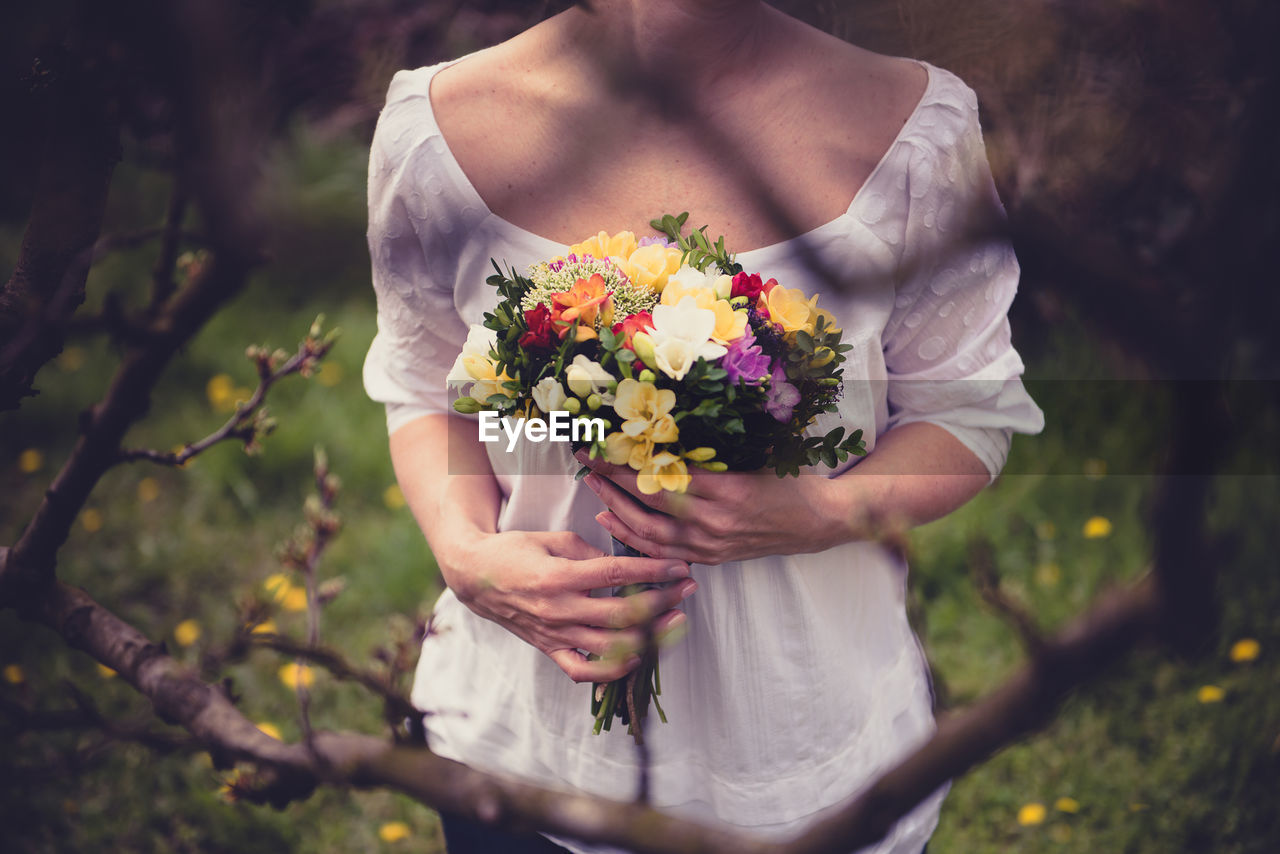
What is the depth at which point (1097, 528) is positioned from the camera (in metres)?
2.93

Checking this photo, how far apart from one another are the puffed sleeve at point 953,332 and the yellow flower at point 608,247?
1.13 ft

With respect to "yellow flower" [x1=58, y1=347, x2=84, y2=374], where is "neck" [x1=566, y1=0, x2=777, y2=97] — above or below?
above

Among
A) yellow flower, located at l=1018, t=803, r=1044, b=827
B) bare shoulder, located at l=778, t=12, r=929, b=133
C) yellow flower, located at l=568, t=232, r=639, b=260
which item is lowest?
yellow flower, located at l=1018, t=803, r=1044, b=827

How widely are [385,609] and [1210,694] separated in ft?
8.36

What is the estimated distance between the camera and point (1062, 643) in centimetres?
35

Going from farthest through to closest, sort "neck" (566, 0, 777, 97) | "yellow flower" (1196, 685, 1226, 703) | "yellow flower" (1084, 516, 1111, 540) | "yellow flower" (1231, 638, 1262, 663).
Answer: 1. "yellow flower" (1084, 516, 1111, 540)
2. "yellow flower" (1231, 638, 1262, 663)
3. "yellow flower" (1196, 685, 1226, 703)
4. "neck" (566, 0, 777, 97)

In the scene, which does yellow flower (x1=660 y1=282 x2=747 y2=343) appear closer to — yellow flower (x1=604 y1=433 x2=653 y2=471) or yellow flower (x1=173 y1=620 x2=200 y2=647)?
yellow flower (x1=604 y1=433 x2=653 y2=471)

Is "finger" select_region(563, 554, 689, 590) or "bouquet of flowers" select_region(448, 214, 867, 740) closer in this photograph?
"bouquet of flowers" select_region(448, 214, 867, 740)

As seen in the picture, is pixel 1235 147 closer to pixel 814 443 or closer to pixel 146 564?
pixel 814 443

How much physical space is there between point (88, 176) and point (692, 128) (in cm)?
37

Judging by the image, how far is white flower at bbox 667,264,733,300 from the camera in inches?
42.0

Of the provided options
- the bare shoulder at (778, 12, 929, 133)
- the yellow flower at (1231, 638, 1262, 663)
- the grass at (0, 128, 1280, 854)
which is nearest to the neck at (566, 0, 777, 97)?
the bare shoulder at (778, 12, 929, 133)

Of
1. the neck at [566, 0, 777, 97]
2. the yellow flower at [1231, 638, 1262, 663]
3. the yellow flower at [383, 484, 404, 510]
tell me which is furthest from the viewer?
the yellow flower at [383, 484, 404, 510]

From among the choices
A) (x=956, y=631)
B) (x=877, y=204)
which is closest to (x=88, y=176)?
(x=877, y=204)
